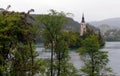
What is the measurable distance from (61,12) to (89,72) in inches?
376

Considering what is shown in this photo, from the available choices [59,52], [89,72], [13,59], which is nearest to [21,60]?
[13,59]

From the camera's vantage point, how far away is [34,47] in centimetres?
2794

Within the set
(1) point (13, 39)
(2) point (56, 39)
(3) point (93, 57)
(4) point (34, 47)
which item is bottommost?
(3) point (93, 57)

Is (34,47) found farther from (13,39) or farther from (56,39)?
(13,39)

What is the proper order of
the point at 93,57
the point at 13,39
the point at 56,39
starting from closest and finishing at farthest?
1. the point at 13,39
2. the point at 56,39
3. the point at 93,57

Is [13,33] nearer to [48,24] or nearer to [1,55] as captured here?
[1,55]

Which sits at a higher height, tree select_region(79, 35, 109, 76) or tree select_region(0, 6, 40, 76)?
tree select_region(0, 6, 40, 76)

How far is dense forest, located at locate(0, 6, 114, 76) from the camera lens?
13633mm

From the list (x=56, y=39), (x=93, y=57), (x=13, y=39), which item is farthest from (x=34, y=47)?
(x=13, y=39)

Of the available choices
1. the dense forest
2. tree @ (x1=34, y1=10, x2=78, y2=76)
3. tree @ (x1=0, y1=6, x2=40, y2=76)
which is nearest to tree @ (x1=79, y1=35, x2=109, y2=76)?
the dense forest

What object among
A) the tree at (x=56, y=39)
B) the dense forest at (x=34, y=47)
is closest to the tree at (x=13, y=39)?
the dense forest at (x=34, y=47)

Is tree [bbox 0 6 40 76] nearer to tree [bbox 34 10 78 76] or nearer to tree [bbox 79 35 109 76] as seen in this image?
tree [bbox 34 10 78 76]

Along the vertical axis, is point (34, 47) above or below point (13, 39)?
below

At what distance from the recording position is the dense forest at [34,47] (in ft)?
44.7
